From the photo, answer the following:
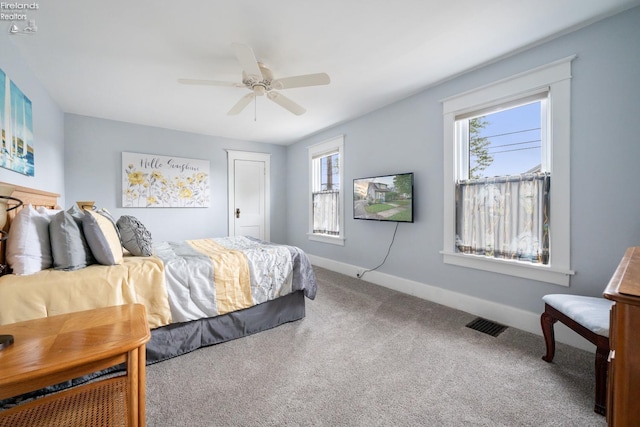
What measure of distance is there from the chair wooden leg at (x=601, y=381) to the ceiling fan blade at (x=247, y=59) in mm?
2804

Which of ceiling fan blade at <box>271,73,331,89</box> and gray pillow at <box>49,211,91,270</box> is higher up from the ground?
ceiling fan blade at <box>271,73,331,89</box>

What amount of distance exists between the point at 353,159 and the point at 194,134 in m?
2.96

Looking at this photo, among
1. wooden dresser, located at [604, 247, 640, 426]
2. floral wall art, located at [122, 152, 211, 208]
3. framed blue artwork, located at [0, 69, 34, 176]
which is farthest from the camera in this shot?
floral wall art, located at [122, 152, 211, 208]

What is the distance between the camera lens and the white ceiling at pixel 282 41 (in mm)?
1809

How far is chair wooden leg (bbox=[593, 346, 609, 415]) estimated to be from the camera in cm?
137

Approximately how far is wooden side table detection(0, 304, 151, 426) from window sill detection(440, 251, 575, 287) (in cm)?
276

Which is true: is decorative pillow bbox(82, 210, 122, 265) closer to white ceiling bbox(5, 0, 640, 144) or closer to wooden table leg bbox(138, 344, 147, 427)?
wooden table leg bbox(138, 344, 147, 427)

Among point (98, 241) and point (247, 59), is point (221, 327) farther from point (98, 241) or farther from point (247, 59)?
point (247, 59)

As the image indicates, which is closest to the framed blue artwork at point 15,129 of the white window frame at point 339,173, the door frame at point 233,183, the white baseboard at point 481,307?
the door frame at point 233,183

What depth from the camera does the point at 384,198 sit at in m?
3.43

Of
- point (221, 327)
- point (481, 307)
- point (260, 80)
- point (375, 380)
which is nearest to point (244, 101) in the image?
point (260, 80)

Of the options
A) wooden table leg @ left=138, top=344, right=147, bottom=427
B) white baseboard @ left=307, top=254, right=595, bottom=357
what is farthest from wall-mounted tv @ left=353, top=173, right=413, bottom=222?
wooden table leg @ left=138, top=344, right=147, bottom=427

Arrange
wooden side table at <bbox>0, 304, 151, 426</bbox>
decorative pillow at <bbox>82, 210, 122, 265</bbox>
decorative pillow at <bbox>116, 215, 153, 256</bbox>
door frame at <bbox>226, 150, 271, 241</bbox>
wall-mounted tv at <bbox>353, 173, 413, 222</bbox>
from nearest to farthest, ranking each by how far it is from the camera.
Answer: wooden side table at <bbox>0, 304, 151, 426</bbox> < decorative pillow at <bbox>82, 210, 122, 265</bbox> < decorative pillow at <bbox>116, 215, 153, 256</bbox> < wall-mounted tv at <bbox>353, 173, 413, 222</bbox> < door frame at <bbox>226, 150, 271, 241</bbox>

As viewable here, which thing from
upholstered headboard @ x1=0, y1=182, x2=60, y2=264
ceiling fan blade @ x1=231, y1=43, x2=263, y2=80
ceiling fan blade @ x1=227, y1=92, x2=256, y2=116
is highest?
ceiling fan blade @ x1=231, y1=43, x2=263, y2=80
